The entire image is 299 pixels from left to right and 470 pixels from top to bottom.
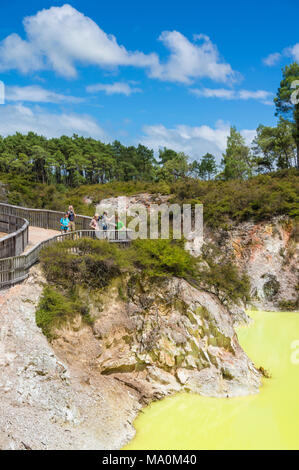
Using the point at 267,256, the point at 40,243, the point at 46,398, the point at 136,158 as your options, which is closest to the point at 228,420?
the point at 46,398

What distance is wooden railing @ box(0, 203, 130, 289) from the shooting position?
1192 cm

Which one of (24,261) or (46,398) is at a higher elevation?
(24,261)

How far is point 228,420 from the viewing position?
36.7 feet

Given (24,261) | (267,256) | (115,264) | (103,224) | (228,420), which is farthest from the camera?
(267,256)

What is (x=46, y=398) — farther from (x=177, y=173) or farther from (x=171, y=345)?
(x=177, y=173)

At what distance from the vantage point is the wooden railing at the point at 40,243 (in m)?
11.9

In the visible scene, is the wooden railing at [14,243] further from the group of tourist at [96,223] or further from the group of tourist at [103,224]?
the group of tourist at [103,224]

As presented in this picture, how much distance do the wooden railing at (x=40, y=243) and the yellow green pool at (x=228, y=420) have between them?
21.4 ft

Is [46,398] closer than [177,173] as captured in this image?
Yes

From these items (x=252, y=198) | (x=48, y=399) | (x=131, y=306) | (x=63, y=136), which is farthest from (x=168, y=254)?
(x=63, y=136)

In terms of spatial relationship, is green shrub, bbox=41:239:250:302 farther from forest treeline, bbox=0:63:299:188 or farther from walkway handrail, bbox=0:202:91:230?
forest treeline, bbox=0:63:299:188

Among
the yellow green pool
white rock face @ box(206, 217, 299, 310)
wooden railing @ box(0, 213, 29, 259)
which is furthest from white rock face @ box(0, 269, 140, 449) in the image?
white rock face @ box(206, 217, 299, 310)

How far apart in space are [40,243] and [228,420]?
9647 mm

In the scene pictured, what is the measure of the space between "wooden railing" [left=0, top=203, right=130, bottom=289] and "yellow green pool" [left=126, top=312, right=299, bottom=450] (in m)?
6.53
